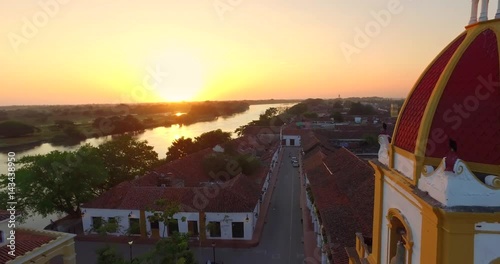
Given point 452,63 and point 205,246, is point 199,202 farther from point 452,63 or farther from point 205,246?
point 452,63

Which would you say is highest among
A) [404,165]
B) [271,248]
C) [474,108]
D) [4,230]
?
[474,108]

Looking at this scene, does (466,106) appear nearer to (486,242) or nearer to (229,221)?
(486,242)

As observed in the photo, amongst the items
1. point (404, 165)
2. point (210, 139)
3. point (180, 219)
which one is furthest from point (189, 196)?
point (210, 139)

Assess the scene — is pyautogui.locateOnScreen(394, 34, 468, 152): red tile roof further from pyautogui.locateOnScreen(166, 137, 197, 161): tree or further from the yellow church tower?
pyautogui.locateOnScreen(166, 137, 197, 161): tree

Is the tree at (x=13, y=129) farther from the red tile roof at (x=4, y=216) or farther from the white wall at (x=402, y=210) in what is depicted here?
the white wall at (x=402, y=210)

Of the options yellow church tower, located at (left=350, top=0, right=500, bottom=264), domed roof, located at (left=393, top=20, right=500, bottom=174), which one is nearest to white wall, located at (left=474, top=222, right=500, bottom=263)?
yellow church tower, located at (left=350, top=0, right=500, bottom=264)

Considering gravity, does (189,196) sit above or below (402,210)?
below
